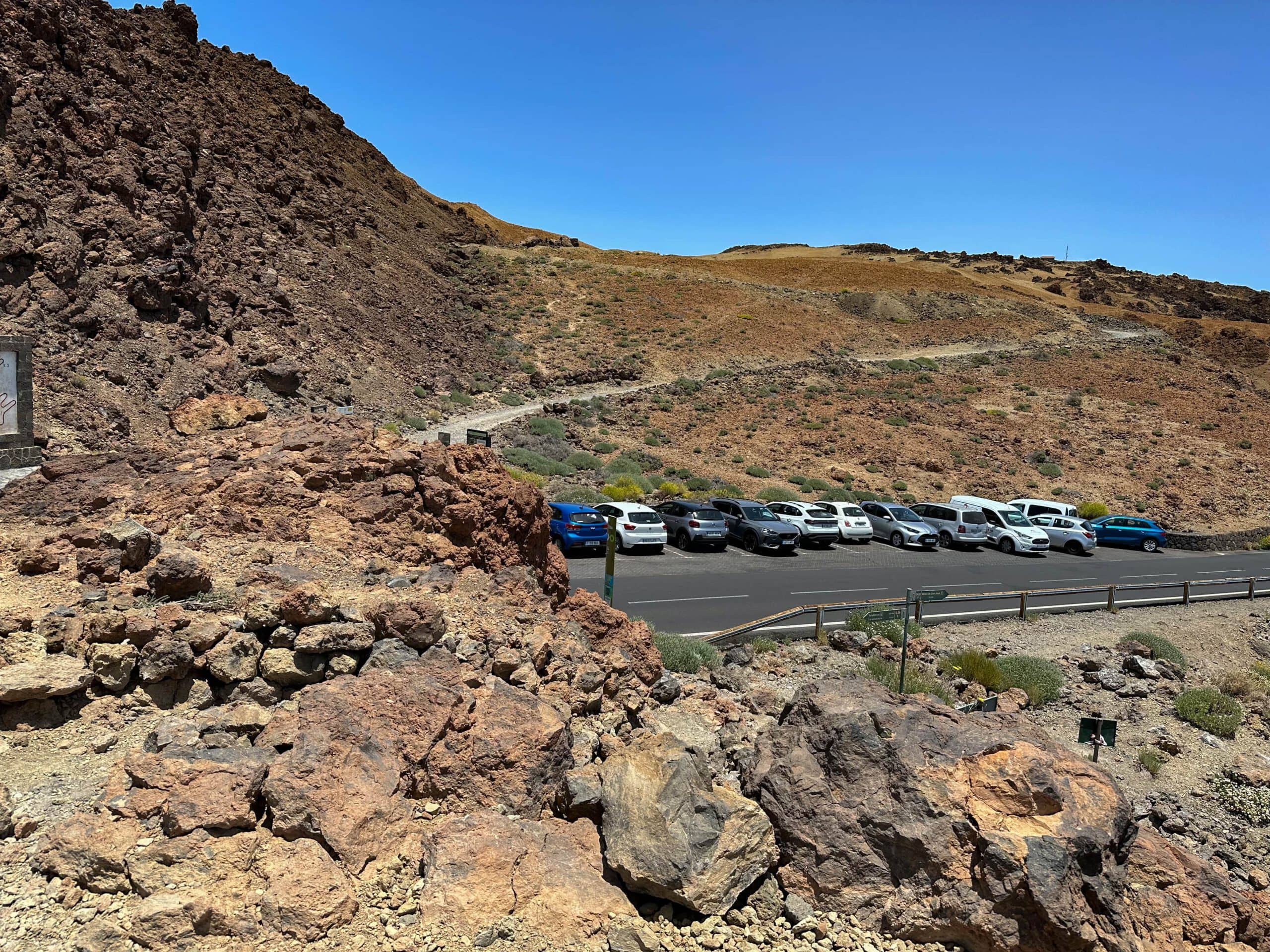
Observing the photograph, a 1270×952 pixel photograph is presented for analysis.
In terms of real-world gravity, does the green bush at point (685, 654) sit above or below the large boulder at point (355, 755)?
below

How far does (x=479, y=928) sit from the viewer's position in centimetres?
460

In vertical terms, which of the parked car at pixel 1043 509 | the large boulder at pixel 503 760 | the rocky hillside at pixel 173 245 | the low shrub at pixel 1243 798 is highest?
the rocky hillside at pixel 173 245

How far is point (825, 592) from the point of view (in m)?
20.3

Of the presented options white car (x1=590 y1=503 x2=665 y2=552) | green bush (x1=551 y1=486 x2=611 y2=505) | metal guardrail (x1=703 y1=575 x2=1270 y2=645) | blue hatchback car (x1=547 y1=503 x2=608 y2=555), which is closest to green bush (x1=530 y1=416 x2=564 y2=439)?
green bush (x1=551 y1=486 x2=611 y2=505)

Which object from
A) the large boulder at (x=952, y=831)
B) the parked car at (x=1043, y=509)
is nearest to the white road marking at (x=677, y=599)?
the large boulder at (x=952, y=831)

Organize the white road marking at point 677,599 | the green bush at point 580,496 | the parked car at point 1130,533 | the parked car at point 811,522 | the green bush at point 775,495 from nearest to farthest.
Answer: the white road marking at point 677,599 → the parked car at point 811,522 → the green bush at point 580,496 → the parked car at point 1130,533 → the green bush at point 775,495

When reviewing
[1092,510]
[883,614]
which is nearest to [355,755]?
[883,614]

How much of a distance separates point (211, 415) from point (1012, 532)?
92.7 feet

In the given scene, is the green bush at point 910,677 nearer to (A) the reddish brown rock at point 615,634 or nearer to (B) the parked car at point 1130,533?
(A) the reddish brown rock at point 615,634

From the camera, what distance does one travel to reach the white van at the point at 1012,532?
Result: 29766mm

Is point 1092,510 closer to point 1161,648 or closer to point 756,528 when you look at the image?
point 756,528

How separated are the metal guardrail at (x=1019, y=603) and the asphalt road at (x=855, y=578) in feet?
0.37

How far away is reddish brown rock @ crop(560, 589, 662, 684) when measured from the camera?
8.78 m

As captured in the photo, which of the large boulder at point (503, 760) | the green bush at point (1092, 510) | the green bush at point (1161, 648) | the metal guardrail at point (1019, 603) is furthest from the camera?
the green bush at point (1092, 510)
